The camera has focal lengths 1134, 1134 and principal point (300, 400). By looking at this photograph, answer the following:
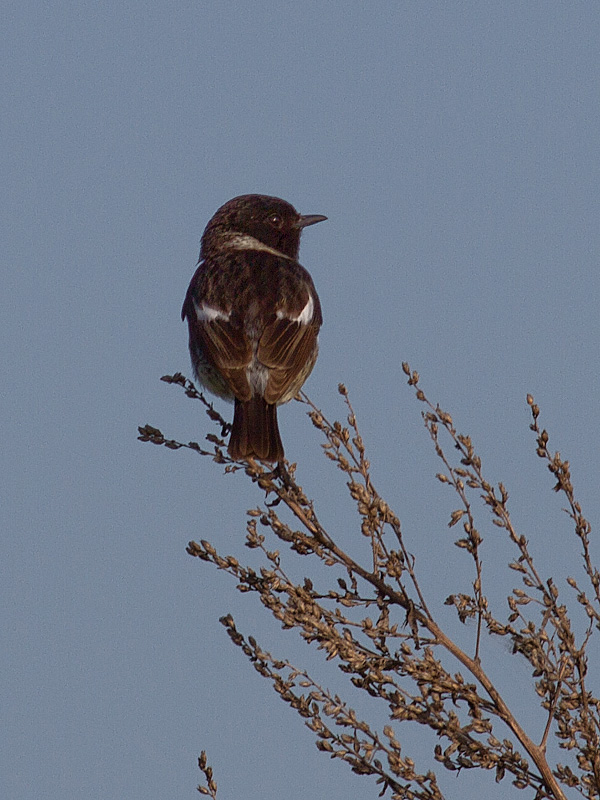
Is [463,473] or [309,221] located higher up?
[309,221]

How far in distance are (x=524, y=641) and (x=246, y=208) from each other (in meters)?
4.85

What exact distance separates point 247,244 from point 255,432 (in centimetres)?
256

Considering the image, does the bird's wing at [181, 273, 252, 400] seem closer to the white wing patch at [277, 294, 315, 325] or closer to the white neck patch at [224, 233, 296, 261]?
the white wing patch at [277, 294, 315, 325]

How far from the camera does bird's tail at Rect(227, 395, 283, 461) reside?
5605 mm

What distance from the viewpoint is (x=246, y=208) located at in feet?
26.6

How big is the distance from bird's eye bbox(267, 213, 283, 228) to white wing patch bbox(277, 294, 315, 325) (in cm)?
144

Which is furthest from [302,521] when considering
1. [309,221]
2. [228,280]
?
[309,221]

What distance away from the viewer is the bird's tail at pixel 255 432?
561 centimetres

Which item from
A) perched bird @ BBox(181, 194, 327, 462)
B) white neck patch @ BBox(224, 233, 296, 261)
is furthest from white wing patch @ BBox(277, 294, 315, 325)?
white neck patch @ BBox(224, 233, 296, 261)

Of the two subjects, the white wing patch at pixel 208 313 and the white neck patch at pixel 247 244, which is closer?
the white wing patch at pixel 208 313

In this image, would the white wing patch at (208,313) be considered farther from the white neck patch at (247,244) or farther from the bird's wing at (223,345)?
the white neck patch at (247,244)

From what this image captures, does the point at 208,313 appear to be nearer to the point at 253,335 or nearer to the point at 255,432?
the point at 253,335

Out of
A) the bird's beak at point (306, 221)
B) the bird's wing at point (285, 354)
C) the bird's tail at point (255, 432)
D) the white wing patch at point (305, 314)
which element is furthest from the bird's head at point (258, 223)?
the bird's tail at point (255, 432)

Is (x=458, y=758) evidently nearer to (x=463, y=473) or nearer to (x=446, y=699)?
(x=446, y=699)
